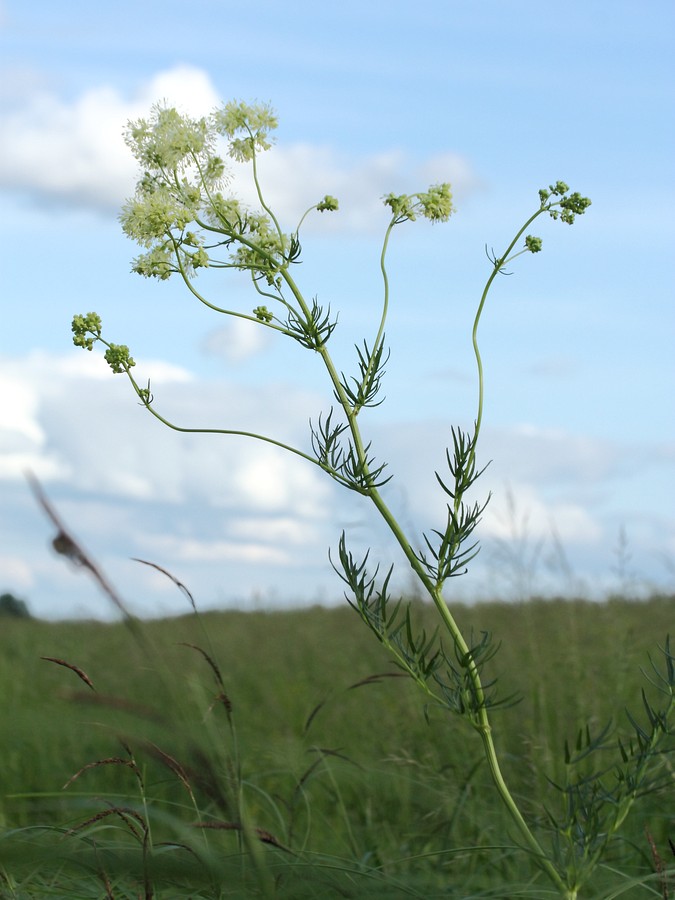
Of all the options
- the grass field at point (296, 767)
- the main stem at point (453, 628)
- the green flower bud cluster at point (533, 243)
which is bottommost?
the grass field at point (296, 767)

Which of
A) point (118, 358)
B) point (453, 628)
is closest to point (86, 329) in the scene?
point (118, 358)

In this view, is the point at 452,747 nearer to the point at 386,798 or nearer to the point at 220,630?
the point at 386,798

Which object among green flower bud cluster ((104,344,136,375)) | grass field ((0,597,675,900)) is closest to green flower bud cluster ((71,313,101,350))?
green flower bud cluster ((104,344,136,375))

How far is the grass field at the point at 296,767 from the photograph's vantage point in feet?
5.99

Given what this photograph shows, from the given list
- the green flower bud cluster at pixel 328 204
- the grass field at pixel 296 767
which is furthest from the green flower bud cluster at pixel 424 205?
the grass field at pixel 296 767

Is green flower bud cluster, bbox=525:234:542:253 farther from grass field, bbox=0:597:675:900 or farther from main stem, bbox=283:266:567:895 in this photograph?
grass field, bbox=0:597:675:900

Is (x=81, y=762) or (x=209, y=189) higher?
(x=209, y=189)

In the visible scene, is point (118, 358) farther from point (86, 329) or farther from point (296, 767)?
point (296, 767)

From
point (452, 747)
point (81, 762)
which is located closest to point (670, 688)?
point (452, 747)

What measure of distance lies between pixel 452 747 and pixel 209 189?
291cm

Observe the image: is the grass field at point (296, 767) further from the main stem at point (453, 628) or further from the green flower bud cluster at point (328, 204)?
the green flower bud cluster at point (328, 204)

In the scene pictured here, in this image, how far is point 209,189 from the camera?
229cm

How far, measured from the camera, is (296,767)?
3213 millimetres

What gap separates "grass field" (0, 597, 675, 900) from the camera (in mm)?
1827
